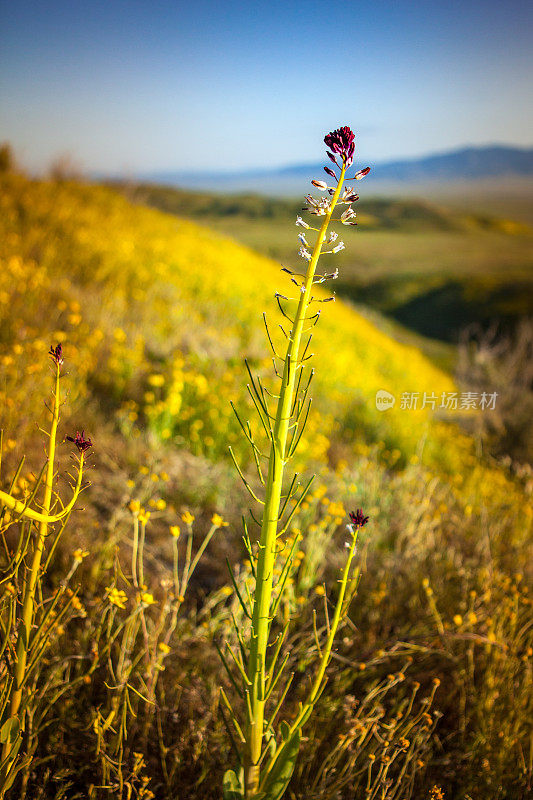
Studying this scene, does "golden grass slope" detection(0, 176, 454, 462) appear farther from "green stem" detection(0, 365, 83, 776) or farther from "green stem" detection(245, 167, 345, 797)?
"green stem" detection(0, 365, 83, 776)

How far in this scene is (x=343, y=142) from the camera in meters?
0.91

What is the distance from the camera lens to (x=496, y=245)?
49.6 metres

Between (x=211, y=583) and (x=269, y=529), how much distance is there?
4.63ft

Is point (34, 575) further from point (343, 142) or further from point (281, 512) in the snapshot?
point (343, 142)

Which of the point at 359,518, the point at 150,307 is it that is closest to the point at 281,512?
the point at 359,518

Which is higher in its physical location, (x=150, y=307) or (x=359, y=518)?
(x=150, y=307)

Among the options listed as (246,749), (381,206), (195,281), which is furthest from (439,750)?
(381,206)

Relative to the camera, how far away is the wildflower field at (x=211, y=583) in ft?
4.27

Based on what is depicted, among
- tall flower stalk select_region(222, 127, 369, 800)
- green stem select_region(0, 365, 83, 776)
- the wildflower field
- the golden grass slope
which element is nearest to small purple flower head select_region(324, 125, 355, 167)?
tall flower stalk select_region(222, 127, 369, 800)

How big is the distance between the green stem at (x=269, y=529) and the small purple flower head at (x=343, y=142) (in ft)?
0.09

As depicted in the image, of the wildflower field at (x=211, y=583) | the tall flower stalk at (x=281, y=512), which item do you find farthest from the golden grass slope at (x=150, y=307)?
the tall flower stalk at (x=281, y=512)

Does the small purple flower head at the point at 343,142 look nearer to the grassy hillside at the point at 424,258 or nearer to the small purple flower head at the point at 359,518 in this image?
the small purple flower head at the point at 359,518

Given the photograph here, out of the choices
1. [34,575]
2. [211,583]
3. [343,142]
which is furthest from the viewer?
[211,583]

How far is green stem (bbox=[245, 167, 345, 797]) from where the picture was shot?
3.21ft
